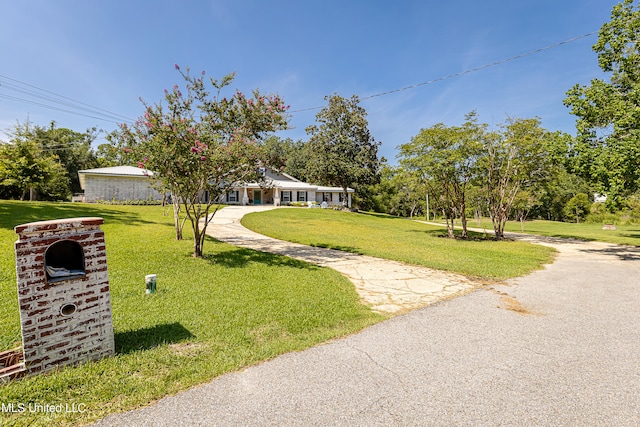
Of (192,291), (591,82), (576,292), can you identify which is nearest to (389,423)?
(192,291)

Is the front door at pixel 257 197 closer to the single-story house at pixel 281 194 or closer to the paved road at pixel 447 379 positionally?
the single-story house at pixel 281 194

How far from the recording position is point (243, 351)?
3312 millimetres

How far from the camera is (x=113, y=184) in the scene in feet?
91.1

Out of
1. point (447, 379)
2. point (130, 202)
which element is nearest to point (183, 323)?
point (447, 379)

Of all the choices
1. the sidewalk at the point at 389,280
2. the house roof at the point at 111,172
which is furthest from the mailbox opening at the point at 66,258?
the house roof at the point at 111,172

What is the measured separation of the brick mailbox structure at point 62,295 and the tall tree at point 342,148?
3086 centimetres

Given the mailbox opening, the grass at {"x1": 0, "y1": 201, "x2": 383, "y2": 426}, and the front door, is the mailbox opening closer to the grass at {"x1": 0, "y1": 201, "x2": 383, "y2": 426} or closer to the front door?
the grass at {"x1": 0, "y1": 201, "x2": 383, "y2": 426}

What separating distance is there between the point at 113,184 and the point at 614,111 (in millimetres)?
33923

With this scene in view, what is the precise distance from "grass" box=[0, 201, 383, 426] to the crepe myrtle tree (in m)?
2.01

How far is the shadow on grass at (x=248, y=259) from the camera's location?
784 centimetres

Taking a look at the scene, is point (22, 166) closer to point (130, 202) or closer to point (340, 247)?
point (130, 202)

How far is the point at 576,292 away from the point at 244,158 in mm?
7779

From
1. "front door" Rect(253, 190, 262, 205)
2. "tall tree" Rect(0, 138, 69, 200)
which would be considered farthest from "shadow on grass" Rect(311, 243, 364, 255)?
"front door" Rect(253, 190, 262, 205)

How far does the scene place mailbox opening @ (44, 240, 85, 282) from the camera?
117 inches
